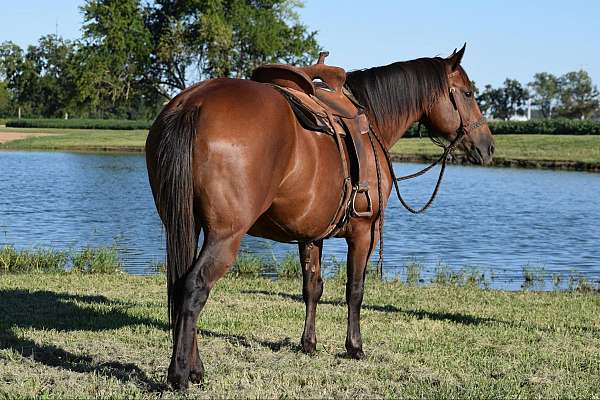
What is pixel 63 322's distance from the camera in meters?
7.53

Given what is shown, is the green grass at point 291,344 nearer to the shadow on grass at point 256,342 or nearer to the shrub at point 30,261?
the shadow on grass at point 256,342

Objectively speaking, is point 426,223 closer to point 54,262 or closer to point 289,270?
point 289,270

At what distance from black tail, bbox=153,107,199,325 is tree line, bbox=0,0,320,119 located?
1565 inches

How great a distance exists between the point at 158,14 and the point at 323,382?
154 ft

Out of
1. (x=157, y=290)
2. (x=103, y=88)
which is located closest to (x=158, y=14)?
(x=103, y=88)

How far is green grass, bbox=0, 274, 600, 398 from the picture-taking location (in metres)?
5.43

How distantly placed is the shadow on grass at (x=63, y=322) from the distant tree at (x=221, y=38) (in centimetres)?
3626

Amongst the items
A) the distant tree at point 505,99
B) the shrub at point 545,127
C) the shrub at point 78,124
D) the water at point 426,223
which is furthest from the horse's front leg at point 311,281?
the distant tree at point 505,99

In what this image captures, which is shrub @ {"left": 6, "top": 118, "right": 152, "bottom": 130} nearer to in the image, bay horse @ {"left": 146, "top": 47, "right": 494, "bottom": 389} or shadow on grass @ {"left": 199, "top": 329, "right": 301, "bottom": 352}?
shadow on grass @ {"left": 199, "top": 329, "right": 301, "bottom": 352}

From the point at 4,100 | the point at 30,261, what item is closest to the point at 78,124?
the point at 4,100

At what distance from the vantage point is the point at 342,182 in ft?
20.0

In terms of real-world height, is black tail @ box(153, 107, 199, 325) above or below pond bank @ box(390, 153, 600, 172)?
above

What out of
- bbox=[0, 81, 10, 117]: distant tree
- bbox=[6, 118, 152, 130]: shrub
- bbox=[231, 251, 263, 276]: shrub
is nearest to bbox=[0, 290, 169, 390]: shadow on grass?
bbox=[231, 251, 263, 276]: shrub

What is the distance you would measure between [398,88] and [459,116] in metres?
0.68
